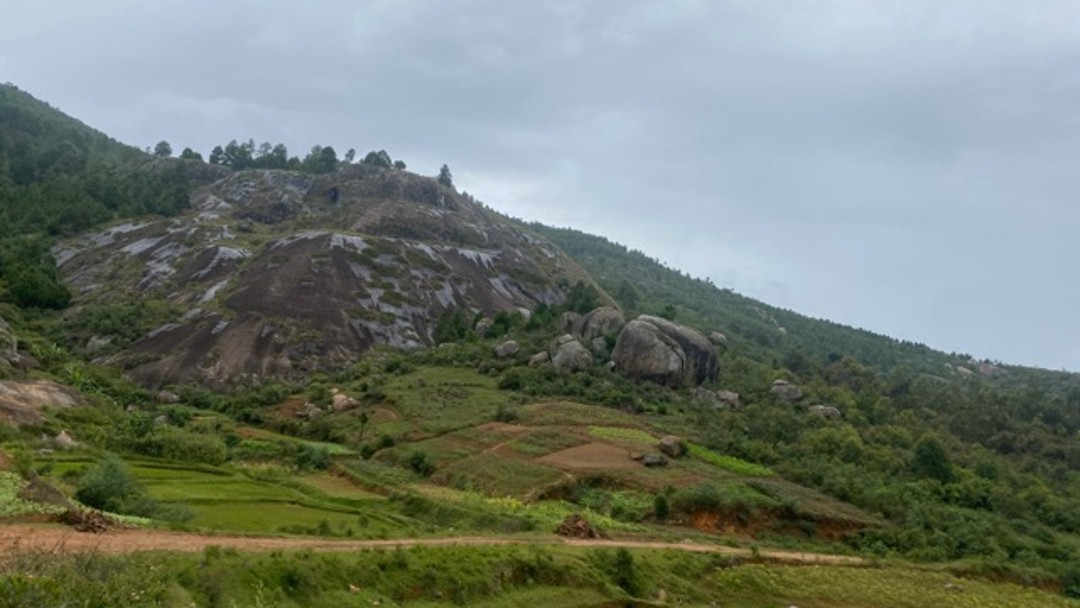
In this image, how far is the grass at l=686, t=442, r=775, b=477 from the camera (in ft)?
173

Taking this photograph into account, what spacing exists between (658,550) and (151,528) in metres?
17.3

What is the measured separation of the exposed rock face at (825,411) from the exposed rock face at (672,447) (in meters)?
22.4

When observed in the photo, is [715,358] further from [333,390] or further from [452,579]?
[452,579]

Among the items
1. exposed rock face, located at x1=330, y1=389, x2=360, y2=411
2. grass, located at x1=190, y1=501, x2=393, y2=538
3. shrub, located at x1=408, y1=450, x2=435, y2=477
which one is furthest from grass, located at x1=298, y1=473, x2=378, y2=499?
exposed rock face, located at x1=330, y1=389, x2=360, y2=411

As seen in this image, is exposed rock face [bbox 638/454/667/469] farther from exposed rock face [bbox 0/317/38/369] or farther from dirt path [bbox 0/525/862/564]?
exposed rock face [bbox 0/317/38/369]

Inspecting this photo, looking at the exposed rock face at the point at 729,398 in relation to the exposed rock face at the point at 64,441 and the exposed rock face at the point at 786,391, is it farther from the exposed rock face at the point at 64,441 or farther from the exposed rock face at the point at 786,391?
the exposed rock face at the point at 64,441

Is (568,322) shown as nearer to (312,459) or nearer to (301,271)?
(301,271)

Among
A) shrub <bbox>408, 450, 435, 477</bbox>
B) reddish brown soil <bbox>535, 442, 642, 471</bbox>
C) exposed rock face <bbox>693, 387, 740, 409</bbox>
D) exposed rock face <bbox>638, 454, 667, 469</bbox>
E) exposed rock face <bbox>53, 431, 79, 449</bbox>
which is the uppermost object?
exposed rock face <bbox>693, 387, 740, 409</bbox>

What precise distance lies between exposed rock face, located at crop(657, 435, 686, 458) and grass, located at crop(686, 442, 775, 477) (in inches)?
28.0

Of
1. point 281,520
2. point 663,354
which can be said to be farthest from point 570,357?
point 281,520

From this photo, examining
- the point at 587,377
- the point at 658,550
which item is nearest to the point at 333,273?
the point at 587,377

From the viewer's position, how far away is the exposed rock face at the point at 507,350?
75.9 meters

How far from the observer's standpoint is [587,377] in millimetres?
70062

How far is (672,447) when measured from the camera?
53.3 m
